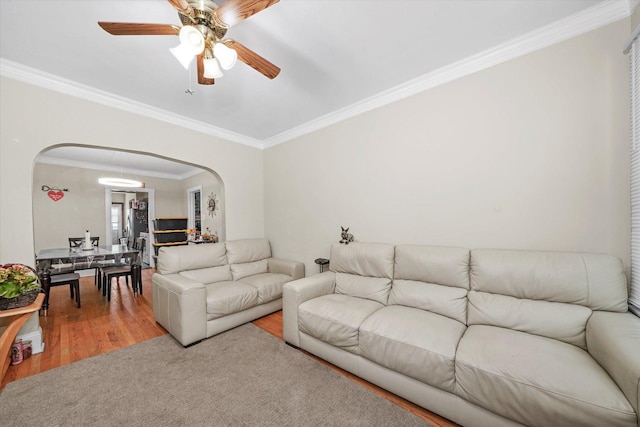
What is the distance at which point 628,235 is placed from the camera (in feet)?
5.44

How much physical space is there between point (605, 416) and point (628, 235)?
136 centimetres

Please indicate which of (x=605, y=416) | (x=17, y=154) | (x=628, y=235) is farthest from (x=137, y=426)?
(x=628, y=235)

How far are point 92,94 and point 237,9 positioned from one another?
8.31 ft

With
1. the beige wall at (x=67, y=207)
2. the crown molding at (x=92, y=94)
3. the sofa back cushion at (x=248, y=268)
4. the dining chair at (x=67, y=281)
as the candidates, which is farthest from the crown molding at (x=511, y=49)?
the beige wall at (x=67, y=207)

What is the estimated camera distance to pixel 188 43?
1363mm

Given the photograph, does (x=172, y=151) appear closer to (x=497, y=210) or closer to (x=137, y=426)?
(x=137, y=426)

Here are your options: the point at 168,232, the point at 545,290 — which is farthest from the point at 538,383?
the point at 168,232

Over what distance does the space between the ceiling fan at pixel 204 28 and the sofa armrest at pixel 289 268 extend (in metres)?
2.65

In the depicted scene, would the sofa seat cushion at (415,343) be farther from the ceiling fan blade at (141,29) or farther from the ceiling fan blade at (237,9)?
the ceiling fan blade at (141,29)

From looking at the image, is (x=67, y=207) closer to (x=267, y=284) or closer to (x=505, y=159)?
(x=267, y=284)

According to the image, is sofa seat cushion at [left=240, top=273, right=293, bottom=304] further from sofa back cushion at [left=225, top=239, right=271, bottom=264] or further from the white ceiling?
the white ceiling

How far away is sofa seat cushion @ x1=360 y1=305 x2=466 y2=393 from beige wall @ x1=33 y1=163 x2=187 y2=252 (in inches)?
268

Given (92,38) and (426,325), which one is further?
(92,38)

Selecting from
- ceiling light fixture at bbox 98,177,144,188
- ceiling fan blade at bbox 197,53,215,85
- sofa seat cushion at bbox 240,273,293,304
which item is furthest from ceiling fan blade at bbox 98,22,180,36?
ceiling light fixture at bbox 98,177,144,188
